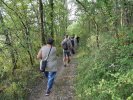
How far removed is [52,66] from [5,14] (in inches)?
315

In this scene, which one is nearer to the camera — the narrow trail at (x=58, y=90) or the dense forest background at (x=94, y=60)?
the dense forest background at (x=94, y=60)

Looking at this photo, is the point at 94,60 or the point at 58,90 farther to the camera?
the point at 94,60

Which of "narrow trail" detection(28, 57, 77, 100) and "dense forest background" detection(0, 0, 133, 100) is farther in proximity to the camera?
"narrow trail" detection(28, 57, 77, 100)

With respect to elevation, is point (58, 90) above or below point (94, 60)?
below

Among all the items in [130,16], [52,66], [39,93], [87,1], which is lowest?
[39,93]

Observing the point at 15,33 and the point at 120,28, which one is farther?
the point at 15,33

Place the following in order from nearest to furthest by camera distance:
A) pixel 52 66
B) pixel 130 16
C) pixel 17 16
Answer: pixel 52 66, pixel 130 16, pixel 17 16

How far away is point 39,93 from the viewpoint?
10891mm

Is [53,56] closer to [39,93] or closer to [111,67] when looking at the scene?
[39,93]

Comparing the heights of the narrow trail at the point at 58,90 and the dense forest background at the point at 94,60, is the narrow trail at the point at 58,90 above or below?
below

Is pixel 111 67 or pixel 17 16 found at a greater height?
pixel 17 16

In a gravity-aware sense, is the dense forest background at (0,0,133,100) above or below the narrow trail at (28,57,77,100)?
above

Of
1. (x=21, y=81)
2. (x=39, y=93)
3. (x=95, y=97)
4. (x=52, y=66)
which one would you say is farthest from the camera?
(x=21, y=81)

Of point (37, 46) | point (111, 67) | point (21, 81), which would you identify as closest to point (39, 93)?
point (21, 81)
